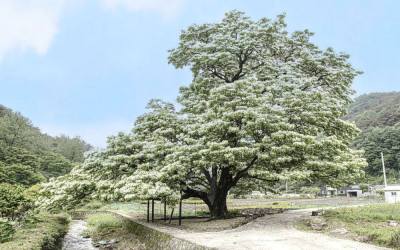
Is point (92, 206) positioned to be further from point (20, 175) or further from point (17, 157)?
point (17, 157)

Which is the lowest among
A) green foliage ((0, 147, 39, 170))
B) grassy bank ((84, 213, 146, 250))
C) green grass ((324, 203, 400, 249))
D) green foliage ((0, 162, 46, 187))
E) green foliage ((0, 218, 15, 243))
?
grassy bank ((84, 213, 146, 250))

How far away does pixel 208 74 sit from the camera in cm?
1878

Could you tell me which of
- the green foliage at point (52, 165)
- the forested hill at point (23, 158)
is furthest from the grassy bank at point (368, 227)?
the green foliage at point (52, 165)

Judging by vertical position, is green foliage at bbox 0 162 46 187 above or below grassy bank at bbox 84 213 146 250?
above

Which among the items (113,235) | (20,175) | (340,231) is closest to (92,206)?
(20,175)

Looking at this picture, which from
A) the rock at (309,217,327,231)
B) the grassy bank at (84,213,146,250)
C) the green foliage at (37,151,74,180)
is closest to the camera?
the rock at (309,217,327,231)

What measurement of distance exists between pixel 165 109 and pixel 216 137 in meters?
5.87

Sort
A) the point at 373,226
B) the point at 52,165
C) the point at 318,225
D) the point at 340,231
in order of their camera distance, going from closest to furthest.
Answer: the point at 340,231
the point at 373,226
the point at 318,225
the point at 52,165

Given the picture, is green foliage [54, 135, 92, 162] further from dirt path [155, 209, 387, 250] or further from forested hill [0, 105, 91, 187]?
dirt path [155, 209, 387, 250]

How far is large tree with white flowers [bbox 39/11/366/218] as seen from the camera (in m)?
13.4

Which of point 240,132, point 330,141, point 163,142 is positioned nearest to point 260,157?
point 240,132

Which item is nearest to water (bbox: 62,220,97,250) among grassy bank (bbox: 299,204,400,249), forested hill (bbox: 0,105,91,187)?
grassy bank (bbox: 299,204,400,249)

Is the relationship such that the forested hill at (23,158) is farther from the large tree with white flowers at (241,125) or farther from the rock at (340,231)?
the rock at (340,231)

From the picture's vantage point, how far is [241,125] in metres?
14.2
